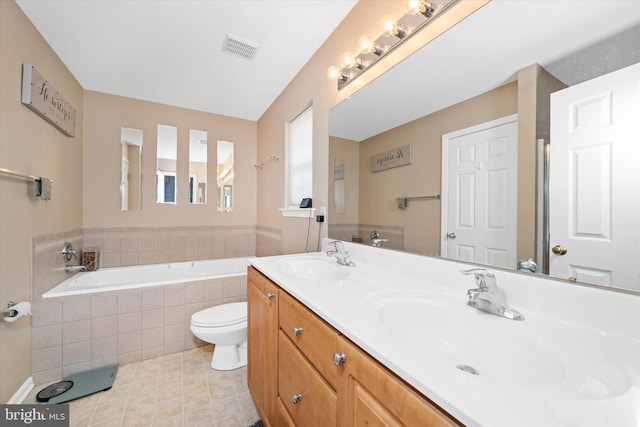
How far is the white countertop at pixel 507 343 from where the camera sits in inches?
14.6

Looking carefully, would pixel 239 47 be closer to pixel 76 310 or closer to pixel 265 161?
pixel 265 161

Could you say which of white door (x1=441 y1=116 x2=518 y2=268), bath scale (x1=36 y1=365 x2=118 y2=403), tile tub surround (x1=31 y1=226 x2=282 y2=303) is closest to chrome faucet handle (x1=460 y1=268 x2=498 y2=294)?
white door (x1=441 y1=116 x2=518 y2=268)

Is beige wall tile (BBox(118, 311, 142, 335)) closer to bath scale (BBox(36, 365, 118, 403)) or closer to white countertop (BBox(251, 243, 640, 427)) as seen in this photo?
bath scale (BBox(36, 365, 118, 403))

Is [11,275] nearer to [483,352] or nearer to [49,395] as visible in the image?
[49,395]

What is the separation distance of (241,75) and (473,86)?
6.81 feet

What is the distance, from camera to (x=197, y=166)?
3119mm

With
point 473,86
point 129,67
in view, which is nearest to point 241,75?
point 129,67

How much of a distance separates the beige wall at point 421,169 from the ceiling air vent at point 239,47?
1.28m

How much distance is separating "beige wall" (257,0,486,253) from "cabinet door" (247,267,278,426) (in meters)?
0.71

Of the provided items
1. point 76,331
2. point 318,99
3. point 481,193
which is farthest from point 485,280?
point 76,331

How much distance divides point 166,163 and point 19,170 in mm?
1394

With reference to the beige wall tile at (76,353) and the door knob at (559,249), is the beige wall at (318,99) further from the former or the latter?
the beige wall tile at (76,353)

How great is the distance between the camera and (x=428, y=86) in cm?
112

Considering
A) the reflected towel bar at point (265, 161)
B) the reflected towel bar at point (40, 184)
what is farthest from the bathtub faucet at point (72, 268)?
the reflected towel bar at point (265, 161)
